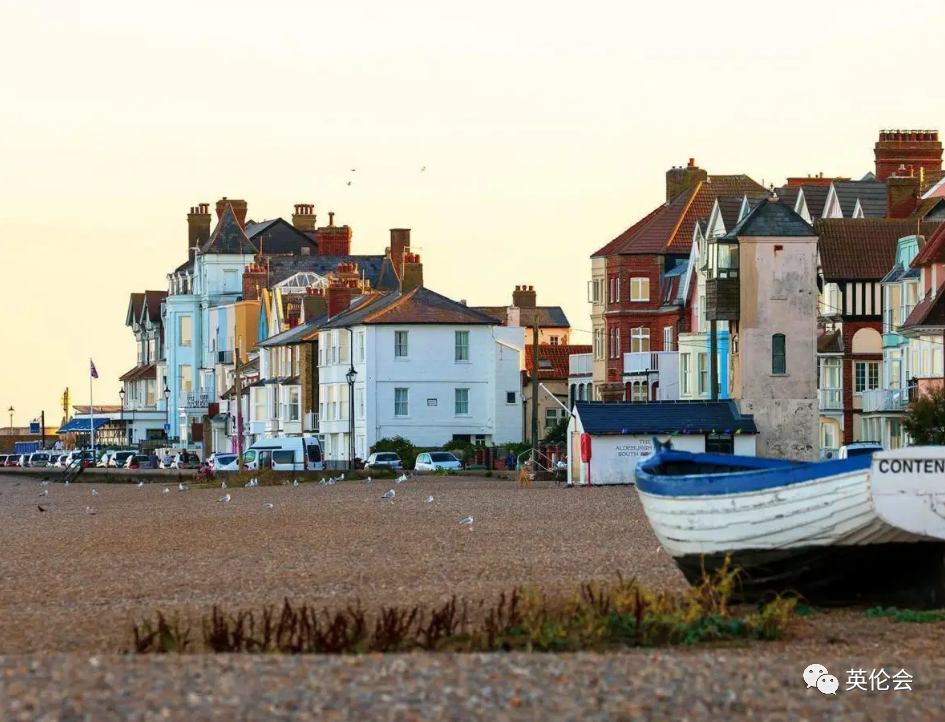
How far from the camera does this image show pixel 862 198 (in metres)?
66.0

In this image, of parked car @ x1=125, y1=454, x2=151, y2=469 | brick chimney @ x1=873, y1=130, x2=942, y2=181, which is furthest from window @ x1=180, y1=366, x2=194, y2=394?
brick chimney @ x1=873, y1=130, x2=942, y2=181

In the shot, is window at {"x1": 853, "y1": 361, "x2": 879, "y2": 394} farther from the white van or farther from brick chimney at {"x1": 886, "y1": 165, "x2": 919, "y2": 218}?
the white van

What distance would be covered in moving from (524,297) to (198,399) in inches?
829

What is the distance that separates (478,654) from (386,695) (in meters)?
2.40

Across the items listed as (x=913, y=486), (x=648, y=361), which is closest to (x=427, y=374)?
(x=648, y=361)

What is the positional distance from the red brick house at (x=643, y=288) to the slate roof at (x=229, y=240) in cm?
4416

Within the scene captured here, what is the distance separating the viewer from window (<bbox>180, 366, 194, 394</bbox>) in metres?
117

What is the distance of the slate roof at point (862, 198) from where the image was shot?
6550cm

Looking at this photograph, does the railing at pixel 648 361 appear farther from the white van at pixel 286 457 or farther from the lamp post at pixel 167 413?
the lamp post at pixel 167 413

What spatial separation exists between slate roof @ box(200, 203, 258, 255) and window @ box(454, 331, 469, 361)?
120 ft

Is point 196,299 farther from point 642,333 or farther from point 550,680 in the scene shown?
point 550,680

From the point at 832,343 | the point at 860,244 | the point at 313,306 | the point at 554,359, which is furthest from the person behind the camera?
the point at 313,306

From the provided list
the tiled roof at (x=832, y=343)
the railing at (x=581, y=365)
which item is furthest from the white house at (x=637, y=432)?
the railing at (x=581, y=365)

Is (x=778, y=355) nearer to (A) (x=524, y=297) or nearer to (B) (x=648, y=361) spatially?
(B) (x=648, y=361)
